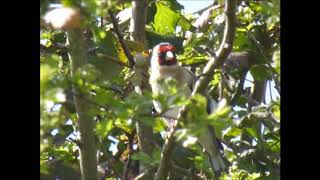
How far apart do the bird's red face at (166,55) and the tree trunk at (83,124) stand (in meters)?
0.80

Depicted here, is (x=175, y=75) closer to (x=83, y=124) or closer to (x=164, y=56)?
(x=164, y=56)

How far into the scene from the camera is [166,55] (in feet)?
11.8

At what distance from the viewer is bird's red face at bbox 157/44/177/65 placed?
3597 mm

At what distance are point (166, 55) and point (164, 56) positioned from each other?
2 cm

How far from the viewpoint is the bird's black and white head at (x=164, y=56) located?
3.60 m

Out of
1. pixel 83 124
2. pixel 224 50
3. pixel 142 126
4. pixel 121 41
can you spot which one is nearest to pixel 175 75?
pixel 142 126

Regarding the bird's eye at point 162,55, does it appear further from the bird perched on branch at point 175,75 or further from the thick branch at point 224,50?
the thick branch at point 224,50

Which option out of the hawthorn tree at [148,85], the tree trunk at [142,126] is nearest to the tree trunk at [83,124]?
the hawthorn tree at [148,85]

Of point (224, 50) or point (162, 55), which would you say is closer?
point (224, 50)

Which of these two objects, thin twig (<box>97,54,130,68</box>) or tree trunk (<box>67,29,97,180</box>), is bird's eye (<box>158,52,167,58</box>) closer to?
thin twig (<box>97,54,130,68</box>)

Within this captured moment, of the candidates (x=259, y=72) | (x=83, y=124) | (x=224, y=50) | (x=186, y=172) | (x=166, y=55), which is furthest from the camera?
(x=166, y=55)
